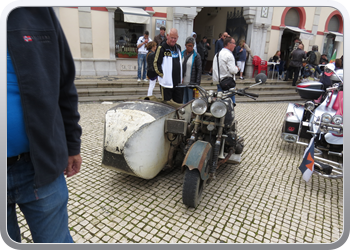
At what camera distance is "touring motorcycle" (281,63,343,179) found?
105 inches

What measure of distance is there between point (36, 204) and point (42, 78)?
1.91 ft

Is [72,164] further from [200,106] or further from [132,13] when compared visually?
[132,13]

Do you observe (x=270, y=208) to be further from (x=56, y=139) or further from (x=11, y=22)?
(x=11, y=22)

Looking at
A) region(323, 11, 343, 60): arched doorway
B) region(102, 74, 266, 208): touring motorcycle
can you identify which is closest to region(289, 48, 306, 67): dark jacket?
region(323, 11, 343, 60): arched doorway

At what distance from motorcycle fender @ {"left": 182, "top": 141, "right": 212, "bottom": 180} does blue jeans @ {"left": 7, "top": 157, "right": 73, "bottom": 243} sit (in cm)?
124

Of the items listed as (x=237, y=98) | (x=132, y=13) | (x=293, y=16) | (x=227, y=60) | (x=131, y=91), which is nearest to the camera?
(x=132, y=13)

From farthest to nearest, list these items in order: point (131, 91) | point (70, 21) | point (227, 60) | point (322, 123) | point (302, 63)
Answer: point (302, 63) < point (131, 91) < point (227, 60) < point (70, 21) < point (322, 123)

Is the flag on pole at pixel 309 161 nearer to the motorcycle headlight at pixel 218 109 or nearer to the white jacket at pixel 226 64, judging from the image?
the motorcycle headlight at pixel 218 109

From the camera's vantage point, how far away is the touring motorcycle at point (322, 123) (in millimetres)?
2680

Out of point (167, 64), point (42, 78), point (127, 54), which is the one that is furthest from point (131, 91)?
point (42, 78)

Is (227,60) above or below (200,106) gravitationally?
above

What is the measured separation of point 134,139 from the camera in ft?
7.55

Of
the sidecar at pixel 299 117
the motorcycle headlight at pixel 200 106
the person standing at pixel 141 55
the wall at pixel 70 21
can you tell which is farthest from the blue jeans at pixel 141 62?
the motorcycle headlight at pixel 200 106

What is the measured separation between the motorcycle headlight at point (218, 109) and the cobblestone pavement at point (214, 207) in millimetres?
918
